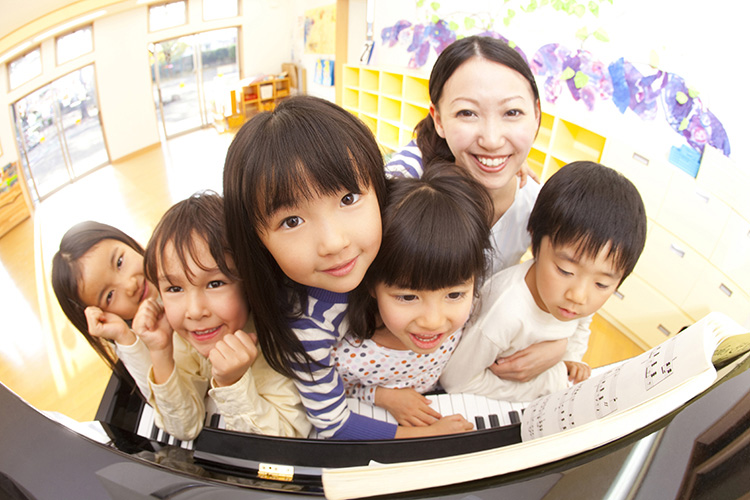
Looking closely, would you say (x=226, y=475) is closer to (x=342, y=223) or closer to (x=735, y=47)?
A: (x=342, y=223)

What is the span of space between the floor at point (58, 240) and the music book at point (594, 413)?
30 centimetres

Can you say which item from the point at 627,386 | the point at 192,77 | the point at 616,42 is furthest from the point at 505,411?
the point at 616,42

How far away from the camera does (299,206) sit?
1.09 feet

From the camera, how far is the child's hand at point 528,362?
0.61 meters

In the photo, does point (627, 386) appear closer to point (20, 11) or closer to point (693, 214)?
point (693, 214)

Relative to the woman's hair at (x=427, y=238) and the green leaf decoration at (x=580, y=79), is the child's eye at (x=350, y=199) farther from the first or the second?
the green leaf decoration at (x=580, y=79)

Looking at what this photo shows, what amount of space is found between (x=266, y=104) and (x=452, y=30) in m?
1.17

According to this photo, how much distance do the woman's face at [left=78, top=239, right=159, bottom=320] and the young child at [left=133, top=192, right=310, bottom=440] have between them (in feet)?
0.09

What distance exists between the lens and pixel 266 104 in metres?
0.46

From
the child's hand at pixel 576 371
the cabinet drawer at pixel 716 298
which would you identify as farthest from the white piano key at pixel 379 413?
the cabinet drawer at pixel 716 298

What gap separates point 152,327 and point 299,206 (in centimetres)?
28

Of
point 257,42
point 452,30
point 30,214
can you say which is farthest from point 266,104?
point 452,30

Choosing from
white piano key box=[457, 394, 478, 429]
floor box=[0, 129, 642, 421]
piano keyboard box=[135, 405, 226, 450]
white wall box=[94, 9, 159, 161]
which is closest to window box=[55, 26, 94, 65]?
white wall box=[94, 9, 159, 161]

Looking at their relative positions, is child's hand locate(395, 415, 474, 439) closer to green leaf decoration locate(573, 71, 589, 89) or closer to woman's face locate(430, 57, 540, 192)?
woman's face locate(430, 57, 540, 192)
